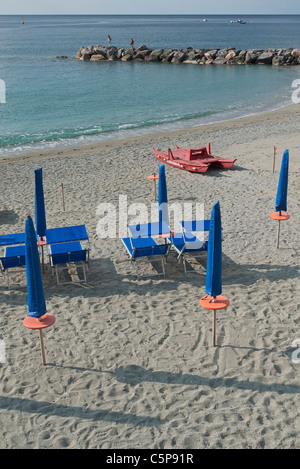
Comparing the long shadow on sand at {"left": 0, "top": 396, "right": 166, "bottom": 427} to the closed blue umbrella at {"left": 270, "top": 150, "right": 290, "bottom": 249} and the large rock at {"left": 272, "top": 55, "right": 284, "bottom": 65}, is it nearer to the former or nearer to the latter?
the closed blue umbrella at {"left": 270, "top": 150, "right": 290, "bottom": 249}

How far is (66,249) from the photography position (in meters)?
8.98

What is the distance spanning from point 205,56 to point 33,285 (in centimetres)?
Result: 5649

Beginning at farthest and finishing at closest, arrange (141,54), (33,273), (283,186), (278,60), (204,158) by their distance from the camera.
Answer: (141,54) → (278,60) → (204,158) → (283,186) → (33,273)

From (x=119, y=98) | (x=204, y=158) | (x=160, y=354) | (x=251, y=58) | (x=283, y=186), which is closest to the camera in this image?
(x=160, y=354)

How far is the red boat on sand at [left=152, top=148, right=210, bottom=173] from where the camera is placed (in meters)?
15.5

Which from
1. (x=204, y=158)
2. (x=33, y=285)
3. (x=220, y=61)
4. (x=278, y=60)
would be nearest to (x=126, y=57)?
(x=220, y=61)

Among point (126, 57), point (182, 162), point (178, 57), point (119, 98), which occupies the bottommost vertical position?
point (182, 162)

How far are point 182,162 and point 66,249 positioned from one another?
7901 mm

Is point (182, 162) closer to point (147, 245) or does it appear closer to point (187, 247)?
point (187, 247)

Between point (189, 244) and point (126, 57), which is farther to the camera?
point (126, 57)

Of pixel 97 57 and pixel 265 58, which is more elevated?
pixel 97 57

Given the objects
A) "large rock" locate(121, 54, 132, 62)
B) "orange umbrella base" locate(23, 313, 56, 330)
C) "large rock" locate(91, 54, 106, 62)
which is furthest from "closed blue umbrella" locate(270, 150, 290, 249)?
"large rock" locate(91, 54, 106, 62)
